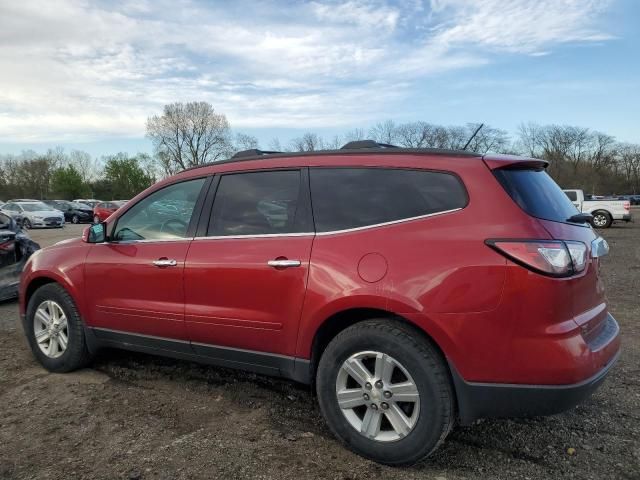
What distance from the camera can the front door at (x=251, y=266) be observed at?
3.16 metres

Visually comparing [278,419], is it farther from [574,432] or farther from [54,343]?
[54,343]

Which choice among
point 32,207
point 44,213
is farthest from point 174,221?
point 32,207

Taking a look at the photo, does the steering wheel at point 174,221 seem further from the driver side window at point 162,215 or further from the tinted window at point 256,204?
the tinted window at point 256,204

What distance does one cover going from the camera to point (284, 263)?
315cm

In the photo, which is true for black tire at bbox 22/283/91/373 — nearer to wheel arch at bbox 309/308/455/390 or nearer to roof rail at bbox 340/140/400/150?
wheel arch at bbox 309/308/455/390

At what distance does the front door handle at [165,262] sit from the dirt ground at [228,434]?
39.6 inches

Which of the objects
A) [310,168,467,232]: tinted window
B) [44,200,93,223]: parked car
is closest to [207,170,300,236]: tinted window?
[310,168,467,232]: tinted window

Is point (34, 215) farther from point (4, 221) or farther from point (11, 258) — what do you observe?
point (11, 258)

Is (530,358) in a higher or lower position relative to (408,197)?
lower

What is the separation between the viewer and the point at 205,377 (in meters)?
4.30

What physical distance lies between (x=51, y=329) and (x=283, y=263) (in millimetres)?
2518

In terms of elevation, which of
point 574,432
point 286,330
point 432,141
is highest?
point 432,141

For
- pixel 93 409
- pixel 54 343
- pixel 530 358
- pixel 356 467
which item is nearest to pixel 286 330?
pixel 356 467

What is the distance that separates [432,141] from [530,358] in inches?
2735
